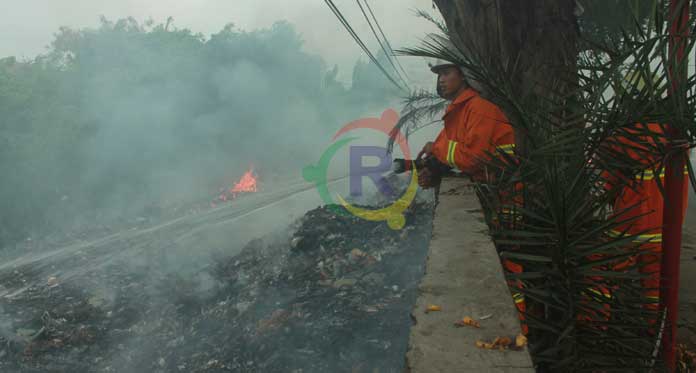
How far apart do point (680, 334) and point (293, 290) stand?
3.61m

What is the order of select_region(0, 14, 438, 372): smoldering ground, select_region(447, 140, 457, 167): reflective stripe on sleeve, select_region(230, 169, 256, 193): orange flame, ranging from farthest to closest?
select_region(230, 169, 256, 193): orange flame → select_region(0, 14, 438, 372): smoldering ground → select_region(447, 140, 457, 167): reflective stripe on sleeve

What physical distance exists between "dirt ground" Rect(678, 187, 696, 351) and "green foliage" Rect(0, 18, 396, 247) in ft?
41.8

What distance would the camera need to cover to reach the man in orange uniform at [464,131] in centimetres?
311

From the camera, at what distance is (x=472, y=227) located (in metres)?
2.67

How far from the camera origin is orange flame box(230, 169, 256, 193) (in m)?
16.2

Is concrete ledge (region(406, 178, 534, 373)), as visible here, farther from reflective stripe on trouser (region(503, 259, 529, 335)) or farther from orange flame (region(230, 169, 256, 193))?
orange flame (region(230, 169, 256, 193))

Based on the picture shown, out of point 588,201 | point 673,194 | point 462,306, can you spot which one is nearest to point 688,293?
point 673,194

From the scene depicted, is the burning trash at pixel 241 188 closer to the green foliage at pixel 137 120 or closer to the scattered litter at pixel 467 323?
the green foliage at pixel 137 120

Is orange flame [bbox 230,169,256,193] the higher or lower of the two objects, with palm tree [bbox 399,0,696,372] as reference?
lower

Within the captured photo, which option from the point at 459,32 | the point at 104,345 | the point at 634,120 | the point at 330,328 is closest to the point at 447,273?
the point at 634,120

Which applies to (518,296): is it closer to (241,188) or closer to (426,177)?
(426,177)

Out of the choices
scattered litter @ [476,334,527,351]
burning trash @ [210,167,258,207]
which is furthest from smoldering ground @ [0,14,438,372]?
scattered litter @ [476,334,527,351]

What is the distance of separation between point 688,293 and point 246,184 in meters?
14.1

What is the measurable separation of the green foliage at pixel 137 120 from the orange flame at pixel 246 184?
0.50 meters
